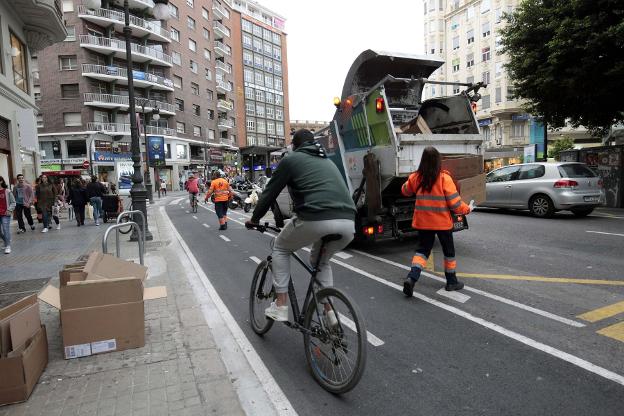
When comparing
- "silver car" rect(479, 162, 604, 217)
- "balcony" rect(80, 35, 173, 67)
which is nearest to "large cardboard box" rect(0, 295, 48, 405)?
"silver car" rect(479, 162, 604, 217)

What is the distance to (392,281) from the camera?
19.5 ft

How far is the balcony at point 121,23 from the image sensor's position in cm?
4022

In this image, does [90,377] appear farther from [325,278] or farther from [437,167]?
[437,167]

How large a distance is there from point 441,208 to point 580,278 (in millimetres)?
2292

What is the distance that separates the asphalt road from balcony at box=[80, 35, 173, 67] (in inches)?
1631

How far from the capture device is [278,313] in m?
3.60

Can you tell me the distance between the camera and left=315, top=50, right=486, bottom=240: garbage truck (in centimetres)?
721

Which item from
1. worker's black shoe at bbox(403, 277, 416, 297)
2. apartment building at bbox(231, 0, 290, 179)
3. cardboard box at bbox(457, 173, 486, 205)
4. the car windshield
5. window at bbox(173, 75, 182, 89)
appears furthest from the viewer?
apartment building at bbox(231, 0, 290, 179)

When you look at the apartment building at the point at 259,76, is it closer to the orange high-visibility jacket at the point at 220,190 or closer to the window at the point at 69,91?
the window at the point at 69,91

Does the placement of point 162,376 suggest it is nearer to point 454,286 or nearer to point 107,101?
point 454,286

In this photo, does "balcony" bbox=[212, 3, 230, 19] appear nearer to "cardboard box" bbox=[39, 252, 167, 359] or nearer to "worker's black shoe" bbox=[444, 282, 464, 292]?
"worker's black shoe" bbox=[444, 282, 464, 292]

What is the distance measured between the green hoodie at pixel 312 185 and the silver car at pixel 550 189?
32.6ft

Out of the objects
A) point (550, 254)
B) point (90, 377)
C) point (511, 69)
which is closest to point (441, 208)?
point (550, 254)

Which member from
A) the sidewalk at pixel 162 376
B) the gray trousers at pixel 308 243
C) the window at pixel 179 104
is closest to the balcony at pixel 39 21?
the sidewalk at pixel 162 376
